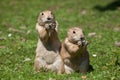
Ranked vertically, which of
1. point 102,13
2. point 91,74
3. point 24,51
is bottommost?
point 91,74

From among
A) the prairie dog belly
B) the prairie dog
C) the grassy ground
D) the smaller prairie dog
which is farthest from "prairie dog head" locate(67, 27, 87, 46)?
the grassy ground

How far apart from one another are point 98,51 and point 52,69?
3.19 metres

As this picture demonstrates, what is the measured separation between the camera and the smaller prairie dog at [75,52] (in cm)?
855

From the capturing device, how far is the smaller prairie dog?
8.55 meters

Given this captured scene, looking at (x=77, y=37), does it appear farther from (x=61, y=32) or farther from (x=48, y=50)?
(x=61, y=32)

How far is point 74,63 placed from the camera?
8.75 metres

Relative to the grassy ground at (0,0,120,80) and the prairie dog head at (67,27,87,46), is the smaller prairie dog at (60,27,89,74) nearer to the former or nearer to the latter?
the prairie dog head at (67,27,87,46)

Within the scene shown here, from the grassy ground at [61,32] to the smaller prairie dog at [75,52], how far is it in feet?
0.59

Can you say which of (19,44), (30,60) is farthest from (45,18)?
(19,44)

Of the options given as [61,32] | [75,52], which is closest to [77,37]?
[75,52]

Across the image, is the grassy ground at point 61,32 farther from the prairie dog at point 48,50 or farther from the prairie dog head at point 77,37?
the prairie dog head at point 77,37

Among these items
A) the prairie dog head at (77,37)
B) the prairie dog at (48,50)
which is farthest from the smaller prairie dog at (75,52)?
the prairie dog at (48,50)

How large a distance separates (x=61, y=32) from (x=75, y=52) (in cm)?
668

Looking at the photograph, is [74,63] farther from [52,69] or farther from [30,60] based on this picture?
[30,60]
